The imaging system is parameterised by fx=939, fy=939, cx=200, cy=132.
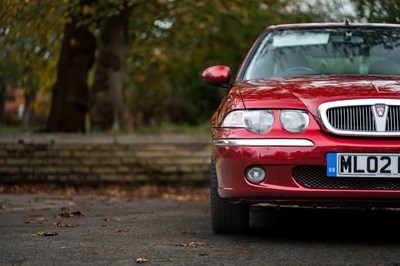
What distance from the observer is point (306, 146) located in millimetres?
5895

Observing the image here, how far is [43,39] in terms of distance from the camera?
1313 cm

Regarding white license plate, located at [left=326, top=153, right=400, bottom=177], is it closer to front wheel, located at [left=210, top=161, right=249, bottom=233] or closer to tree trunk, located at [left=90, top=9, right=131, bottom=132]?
front wheel, located at [left=210, top=161, right=249, bottom=233]

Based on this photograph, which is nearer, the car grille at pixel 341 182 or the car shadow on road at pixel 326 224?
the car grille at pixel 341 182

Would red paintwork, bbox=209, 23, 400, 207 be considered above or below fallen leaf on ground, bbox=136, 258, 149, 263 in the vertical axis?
above

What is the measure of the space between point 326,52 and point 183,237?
2.05 m

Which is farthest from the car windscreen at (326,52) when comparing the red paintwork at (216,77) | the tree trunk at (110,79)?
the tree trunk at (110,79)

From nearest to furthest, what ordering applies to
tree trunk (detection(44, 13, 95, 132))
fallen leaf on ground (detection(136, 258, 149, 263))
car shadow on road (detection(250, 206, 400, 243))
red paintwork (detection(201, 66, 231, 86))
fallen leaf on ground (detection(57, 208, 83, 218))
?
fallen leaf on ground (detection(136, 258, 149, 263))
car shadow on road (detection(250, 206, 400, 243))
red paintwork (detection(201, 66, 231, 86))
fallen leaf on ground (detection(57, 208, 83, 218))
tree trunk (detection(44, 13, 95, 132))

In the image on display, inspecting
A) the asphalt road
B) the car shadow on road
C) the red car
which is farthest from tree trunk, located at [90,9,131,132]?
the red car

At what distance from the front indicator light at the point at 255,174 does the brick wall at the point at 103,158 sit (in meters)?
7.13

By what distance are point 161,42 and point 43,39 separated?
10980 mm

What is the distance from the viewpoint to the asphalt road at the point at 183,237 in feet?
17.3

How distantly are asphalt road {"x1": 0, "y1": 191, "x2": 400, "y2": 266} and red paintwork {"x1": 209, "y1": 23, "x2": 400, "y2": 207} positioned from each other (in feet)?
1.03

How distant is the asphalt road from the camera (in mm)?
5270

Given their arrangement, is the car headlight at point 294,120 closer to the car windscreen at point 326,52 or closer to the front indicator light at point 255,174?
the front indicator light at point 255,174
